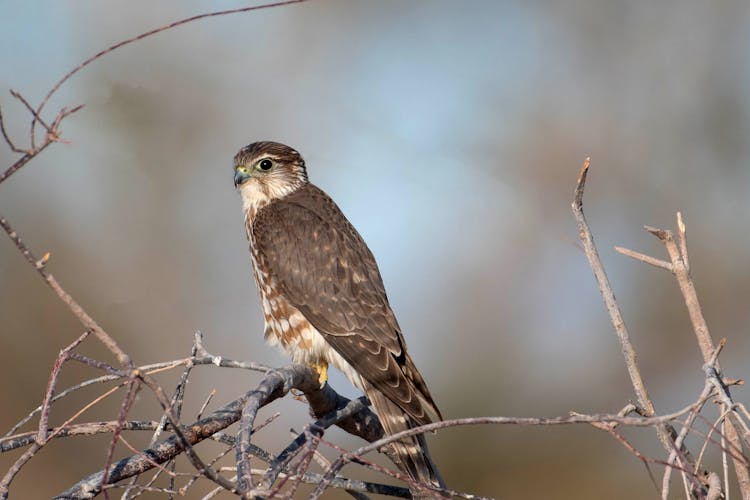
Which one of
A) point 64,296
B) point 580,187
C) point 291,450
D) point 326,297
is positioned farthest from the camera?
point 326,297

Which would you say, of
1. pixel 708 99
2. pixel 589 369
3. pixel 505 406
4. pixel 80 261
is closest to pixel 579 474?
pixel 505 406

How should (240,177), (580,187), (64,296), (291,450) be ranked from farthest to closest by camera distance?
1. (240,177)
2. (291,450)
3. (580,187)
4. (64,296)

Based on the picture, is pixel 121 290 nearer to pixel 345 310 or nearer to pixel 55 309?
pixel 55 309

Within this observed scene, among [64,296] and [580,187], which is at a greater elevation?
[580,187]

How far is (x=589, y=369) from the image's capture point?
9438 millimetres

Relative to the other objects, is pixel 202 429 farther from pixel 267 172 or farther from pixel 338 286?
pixel 267 172

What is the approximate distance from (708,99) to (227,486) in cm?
986

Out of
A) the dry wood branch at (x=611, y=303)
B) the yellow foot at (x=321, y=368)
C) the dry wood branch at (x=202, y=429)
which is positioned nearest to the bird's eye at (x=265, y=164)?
the yellow foot at (x=321, y=368)

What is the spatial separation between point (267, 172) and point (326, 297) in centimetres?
92

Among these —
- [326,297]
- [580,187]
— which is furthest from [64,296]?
[326,297]

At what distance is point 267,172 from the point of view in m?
4.56

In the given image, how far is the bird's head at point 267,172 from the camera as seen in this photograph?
4539mm

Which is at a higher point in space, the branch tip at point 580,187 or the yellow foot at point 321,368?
the yellow foot at point 321,368

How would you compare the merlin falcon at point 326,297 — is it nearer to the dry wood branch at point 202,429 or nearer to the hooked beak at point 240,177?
the hooked beak at point 240,177
